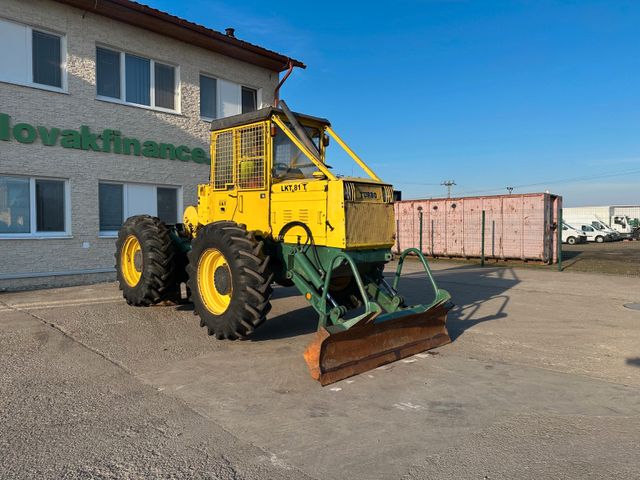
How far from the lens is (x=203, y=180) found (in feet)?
45.4

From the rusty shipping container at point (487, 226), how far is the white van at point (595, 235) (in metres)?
19.7

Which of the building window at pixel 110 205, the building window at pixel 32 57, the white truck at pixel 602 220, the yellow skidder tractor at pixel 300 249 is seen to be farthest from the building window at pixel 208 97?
the white truck at pixel 602 220

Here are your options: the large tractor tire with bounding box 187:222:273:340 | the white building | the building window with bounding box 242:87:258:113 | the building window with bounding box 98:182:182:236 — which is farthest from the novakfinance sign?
the large tractor tire with bounding box 187:222:273:340

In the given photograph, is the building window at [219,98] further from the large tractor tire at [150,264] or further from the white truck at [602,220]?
the white truck at [602,220]

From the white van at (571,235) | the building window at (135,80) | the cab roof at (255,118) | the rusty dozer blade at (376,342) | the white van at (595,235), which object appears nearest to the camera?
the rusty dozer blade at (376,342)

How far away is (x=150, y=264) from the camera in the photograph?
24.6 feet

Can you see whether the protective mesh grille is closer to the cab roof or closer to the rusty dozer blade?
the cab roof

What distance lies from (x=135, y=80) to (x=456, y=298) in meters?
9.70

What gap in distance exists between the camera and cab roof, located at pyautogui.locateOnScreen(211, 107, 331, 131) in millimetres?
6496

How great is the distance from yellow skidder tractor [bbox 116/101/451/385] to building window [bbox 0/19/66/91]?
6.00 metres

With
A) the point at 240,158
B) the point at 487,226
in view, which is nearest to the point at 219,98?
the point at 240,158

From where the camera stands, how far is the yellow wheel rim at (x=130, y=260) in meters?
8.38

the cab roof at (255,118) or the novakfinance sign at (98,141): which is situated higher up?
the novakfinance sign at (98,141)

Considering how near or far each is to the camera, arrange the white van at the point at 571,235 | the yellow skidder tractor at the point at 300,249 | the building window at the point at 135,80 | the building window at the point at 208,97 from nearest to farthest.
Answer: the yellow skidder tractor at the point at 300,249 < the building window at the point at 135,80 < the building window at the point at 208,97 < the white van at the point at 571,235
